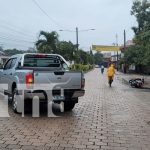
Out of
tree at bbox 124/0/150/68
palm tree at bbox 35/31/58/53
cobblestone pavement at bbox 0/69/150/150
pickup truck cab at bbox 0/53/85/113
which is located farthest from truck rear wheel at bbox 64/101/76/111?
palm tree at bbox 35/31/58/53

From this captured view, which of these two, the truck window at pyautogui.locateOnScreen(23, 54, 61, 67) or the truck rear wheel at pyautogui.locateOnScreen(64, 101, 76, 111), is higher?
the truck window at pyautogui.locateOnScreen(23, 54, 61, 67)

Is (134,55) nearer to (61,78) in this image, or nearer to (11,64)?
(11,64)

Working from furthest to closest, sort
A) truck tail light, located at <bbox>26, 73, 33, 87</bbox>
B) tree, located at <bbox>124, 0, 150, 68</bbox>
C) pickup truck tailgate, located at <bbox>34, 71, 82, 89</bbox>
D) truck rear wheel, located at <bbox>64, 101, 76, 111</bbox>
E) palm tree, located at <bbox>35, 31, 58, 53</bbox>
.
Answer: palm tree, located at <bbox>35, 31, 58, 53</bbox> → tree, located at <bbox>124, 0, 150, 68</bbox> → truck rear wheel, located at <bbox>64, 101, 76, 111</bbox> → pickup truck tailgate, located at <bbox>34, 71, 82, 89</bbox> → truck tail light, located at <bbox>26, 73, 33, 87</bbox>

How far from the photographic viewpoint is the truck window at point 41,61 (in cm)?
1153

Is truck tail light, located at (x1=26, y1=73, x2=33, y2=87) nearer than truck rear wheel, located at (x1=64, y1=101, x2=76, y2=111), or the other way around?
truck tail light, located at (x1=26, y1=73, x2=33, y2=87)

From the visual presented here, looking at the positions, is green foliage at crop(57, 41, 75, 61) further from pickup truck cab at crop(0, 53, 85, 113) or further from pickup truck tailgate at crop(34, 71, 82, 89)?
pickup truck tailgate at crop(34, 71, 82, 89)

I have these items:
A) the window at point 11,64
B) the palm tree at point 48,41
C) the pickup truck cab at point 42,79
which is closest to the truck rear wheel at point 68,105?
the pickup truck cab at point 42,79

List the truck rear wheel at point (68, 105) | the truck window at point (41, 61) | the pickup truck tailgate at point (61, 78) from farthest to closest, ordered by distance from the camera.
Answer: the truck window at point (41, 61) → the truck rear wheel at point (68, 105) → the pickup truck tailgate at point (61, 78)

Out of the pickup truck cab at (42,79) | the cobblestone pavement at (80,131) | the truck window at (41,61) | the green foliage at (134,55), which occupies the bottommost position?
the cobblestone pavement at (80,131)

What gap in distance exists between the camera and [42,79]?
973 cm

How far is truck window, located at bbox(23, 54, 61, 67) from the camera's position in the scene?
11.5 meters

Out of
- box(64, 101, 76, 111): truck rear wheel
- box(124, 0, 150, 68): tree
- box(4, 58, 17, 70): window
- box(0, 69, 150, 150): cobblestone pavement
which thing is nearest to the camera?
box(0, 69, 150, 150): cobblestone pavement

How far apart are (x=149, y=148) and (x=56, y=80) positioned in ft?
13.3

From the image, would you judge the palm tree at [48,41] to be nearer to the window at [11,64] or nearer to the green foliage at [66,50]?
the green foliage at [66,50]
